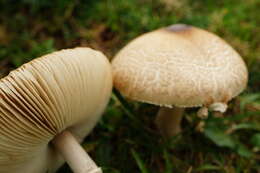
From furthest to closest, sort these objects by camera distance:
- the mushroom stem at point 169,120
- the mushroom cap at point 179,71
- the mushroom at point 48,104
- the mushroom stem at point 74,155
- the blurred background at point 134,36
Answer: the mushroom stem at point 169,120
the blurred background at point 134,36
the mushroom cap at point 179,71
the mushroom stem at point 74,155
the mushroom at point 48,104

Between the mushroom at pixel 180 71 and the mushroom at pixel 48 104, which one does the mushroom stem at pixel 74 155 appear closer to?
the mushroom at pixel 48 104

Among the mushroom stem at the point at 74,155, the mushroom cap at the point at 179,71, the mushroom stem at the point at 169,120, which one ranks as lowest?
the mushroom stem at the point at 169,120

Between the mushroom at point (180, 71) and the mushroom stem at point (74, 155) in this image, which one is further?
the mushroom at point (180, 71)

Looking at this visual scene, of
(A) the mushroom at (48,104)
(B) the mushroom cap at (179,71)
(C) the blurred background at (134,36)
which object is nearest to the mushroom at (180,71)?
(B) the mushroom cap at (179,71)

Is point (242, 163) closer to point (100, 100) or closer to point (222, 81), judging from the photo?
point (222, 81)

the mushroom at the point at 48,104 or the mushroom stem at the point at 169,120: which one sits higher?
the mushroom at the point at 48,104

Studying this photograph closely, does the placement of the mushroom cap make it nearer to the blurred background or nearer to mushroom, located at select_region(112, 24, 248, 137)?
mushroom, located at select_region(112, 24, 248, 137)

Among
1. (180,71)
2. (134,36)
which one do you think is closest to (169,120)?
(180,71)

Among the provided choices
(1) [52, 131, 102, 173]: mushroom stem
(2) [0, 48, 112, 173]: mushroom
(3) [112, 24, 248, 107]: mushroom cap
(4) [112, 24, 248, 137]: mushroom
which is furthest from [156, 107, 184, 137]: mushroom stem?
(1) [52, 131, 102, 173]: mushroom stem
